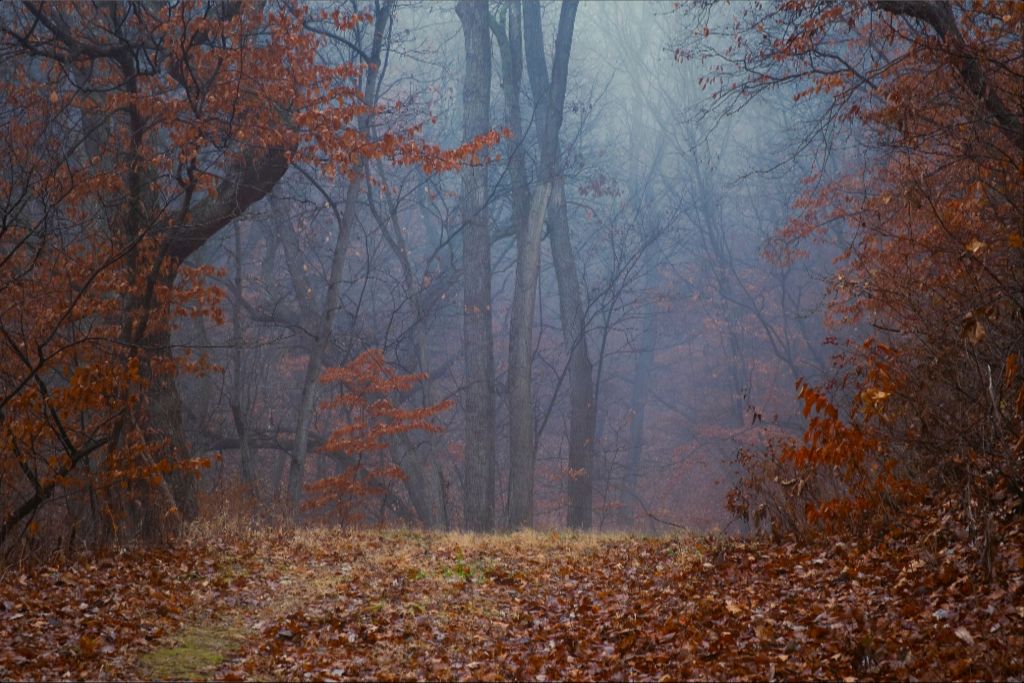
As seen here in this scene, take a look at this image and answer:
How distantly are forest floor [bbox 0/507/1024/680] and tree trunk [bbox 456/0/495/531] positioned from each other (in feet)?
30.5

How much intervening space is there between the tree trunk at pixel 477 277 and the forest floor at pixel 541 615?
9284 mm

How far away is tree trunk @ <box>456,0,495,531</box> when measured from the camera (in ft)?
62.6

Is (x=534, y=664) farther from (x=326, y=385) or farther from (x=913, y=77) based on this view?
(x=326, y=385)

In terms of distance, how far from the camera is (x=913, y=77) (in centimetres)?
1078

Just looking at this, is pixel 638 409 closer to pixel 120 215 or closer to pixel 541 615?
pixel 120 215

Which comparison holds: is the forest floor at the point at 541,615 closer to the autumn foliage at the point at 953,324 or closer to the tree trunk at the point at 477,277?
the autumn foliage at the point at 953,324

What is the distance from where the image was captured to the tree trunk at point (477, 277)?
751 inches

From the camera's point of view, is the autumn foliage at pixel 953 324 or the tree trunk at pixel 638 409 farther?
the tree trunk at pixel 638 409

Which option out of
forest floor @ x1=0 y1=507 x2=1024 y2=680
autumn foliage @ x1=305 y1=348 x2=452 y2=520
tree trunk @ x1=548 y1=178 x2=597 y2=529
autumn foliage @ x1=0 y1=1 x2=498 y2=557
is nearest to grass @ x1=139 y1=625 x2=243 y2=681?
forest floor @ x1=0 y1=507 x2=1024 y2=680

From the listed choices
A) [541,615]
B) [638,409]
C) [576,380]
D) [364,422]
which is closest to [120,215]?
[541,615]

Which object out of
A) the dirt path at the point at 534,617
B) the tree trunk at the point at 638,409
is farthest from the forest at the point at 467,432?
the tree trunk at the point at 638,409

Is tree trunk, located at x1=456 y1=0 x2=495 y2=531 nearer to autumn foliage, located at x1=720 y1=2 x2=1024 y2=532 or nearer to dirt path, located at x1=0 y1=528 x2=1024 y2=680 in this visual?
dirt path, located at x1=0 y1=528 x2=1024 y2=680

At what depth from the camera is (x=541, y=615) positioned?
24.3ft

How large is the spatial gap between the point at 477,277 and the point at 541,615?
506 inches
